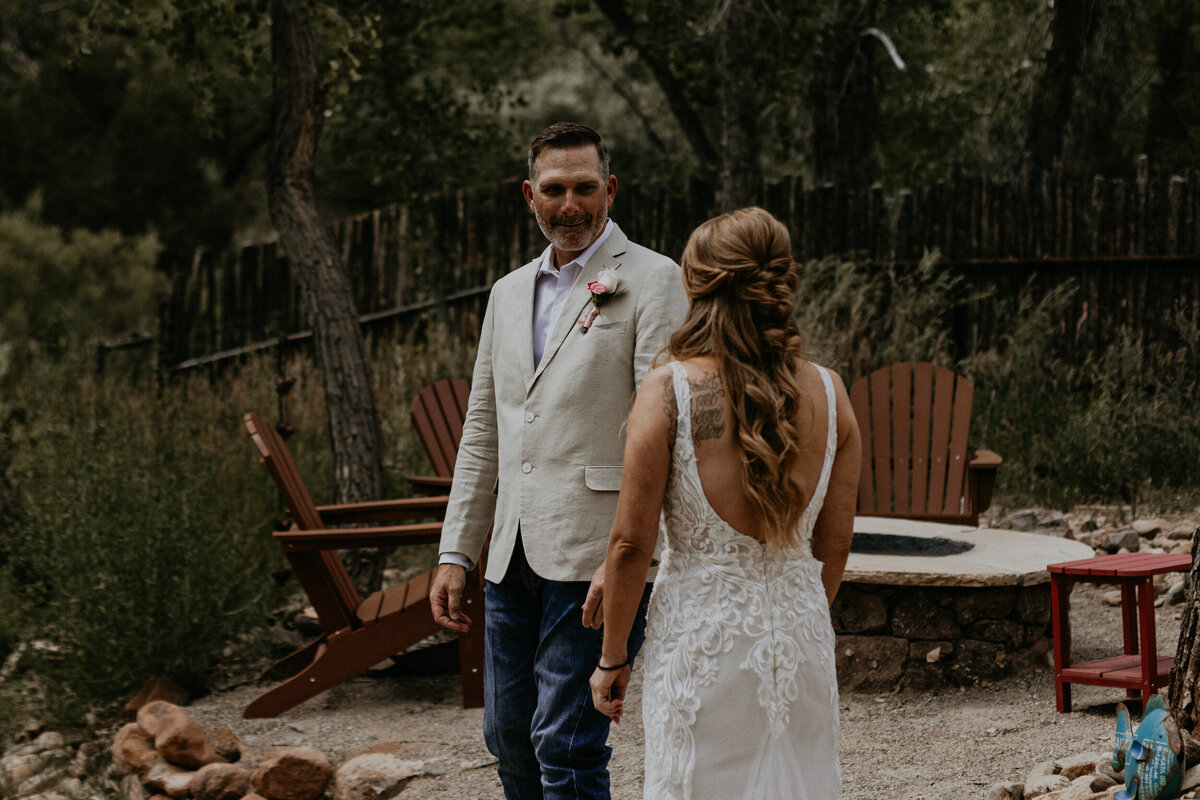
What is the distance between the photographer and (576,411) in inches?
99.1

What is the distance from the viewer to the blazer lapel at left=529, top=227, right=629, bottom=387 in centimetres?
258

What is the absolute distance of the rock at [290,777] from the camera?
3934 millimetres

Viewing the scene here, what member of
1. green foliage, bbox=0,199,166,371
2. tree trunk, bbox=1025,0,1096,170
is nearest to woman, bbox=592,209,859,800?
tree trunk, bbox=1025,0,1096,170

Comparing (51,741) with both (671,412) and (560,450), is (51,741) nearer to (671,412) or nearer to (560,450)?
(560,450)

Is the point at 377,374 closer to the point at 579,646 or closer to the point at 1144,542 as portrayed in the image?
the point at 1144,542

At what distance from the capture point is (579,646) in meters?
2.48

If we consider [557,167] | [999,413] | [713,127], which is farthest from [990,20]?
[557,167]

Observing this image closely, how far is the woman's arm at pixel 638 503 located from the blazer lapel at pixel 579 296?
54cm

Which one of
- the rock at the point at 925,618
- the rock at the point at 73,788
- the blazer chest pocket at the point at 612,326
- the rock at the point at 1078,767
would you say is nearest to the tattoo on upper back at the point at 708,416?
the blazer chest pocket at the point at 612,326

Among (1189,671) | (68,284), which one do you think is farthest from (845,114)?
(1189,671)

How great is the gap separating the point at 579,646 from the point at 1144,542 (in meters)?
4.53

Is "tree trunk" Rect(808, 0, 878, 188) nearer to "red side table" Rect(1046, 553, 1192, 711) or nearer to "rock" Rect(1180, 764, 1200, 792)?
"red side table" Rect(1046, 553, 1192, 711)

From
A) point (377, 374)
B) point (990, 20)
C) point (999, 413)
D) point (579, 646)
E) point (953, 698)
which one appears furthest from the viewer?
point (990, 20)

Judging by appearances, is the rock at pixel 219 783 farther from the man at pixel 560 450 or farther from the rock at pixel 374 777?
the man at pixel 560 450
